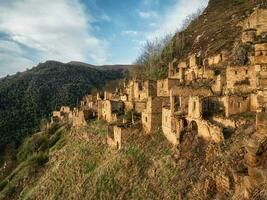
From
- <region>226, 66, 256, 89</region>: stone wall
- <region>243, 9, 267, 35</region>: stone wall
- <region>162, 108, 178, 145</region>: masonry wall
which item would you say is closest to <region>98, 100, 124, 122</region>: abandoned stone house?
<region>162, 108, 178, 145</region>: masonry wall

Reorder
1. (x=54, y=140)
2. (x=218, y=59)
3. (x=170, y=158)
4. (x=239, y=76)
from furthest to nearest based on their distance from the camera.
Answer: (x=54, y=140), (x=218, y=59), (x=239, y=76), (x=170, y=158)

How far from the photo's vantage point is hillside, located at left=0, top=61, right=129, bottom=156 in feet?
369

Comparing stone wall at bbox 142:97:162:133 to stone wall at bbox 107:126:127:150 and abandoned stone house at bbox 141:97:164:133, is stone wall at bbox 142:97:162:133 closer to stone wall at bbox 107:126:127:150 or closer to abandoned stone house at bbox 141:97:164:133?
abandoned stone house at bbox 141:97:164:133

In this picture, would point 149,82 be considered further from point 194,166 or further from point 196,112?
point 194,166

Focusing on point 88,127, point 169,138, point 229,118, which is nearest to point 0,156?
point 88,127

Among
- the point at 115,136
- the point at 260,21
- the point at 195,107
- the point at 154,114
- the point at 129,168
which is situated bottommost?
the point at 129,168

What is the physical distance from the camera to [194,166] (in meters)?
25.4

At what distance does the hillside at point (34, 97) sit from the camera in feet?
369

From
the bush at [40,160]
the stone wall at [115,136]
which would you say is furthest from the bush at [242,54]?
the bush at [40,160]

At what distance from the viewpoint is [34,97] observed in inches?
5832

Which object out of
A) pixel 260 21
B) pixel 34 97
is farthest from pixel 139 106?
pixel 34 97

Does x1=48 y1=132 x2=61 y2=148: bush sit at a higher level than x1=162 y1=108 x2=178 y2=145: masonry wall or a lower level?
lower

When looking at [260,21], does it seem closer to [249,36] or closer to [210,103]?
[249,36]

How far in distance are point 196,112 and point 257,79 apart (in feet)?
20.0
